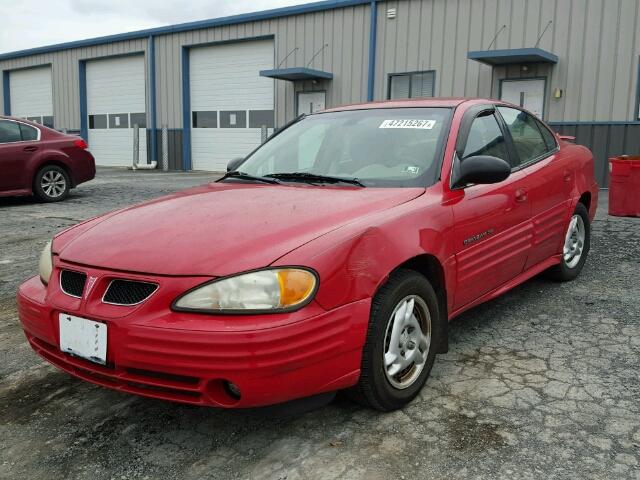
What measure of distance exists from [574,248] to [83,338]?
384cm

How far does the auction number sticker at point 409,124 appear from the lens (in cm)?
338

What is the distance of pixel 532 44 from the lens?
512 inches

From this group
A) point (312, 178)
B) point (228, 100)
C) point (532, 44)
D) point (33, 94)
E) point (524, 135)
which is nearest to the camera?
→ point (312, 178)

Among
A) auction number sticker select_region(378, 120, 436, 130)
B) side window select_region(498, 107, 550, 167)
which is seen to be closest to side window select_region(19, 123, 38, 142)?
auction number sticker select_region(378, 120, 436, 130)

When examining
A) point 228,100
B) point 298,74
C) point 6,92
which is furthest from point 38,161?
point 6,92

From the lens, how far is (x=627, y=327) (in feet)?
12.2

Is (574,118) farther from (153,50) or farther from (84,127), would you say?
(84,127)

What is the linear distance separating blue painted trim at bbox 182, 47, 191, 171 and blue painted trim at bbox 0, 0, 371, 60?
0.93 meters

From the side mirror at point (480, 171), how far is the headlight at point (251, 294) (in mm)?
1284

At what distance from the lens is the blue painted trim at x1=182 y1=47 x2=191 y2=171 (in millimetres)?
19047

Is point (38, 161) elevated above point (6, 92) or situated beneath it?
situated beneath

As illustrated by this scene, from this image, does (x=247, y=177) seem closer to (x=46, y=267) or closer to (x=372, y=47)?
(x=46, y=267)

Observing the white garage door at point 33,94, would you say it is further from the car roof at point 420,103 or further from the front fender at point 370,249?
the front fender at point 370,249

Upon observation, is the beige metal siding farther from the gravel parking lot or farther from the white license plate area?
the white license plate area
